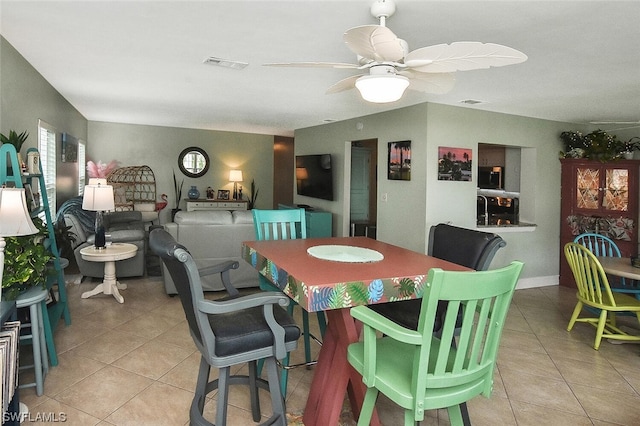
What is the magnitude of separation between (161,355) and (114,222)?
401 centimetres

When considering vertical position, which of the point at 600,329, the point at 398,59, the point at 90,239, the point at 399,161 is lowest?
the point at 600,329

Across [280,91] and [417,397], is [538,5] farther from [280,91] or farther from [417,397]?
[280,91]

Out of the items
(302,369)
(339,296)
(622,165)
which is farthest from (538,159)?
(339,296)

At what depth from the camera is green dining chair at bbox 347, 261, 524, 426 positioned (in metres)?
1.30

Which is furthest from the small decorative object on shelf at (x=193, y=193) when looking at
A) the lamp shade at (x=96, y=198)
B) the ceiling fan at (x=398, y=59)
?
the ceiling fan at (x=398, y=59)

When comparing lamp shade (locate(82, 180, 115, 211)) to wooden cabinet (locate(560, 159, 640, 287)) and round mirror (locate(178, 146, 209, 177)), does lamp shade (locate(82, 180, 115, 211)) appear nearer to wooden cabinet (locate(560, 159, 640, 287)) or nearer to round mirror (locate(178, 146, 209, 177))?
round mirror (locate(178, 146, 209, 177))

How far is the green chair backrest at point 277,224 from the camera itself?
293 cm

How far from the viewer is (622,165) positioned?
518 centimetres

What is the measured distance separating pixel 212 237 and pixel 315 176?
9.31ft

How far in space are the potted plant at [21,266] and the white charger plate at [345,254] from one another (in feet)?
5.16

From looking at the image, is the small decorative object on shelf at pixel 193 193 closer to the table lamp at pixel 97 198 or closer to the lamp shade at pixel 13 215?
the table lamp at pixel 97 198

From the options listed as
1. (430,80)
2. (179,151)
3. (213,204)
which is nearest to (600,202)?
(430,80)

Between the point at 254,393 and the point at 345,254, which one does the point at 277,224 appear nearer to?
the point at 345,254

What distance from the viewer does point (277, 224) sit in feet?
9.96
